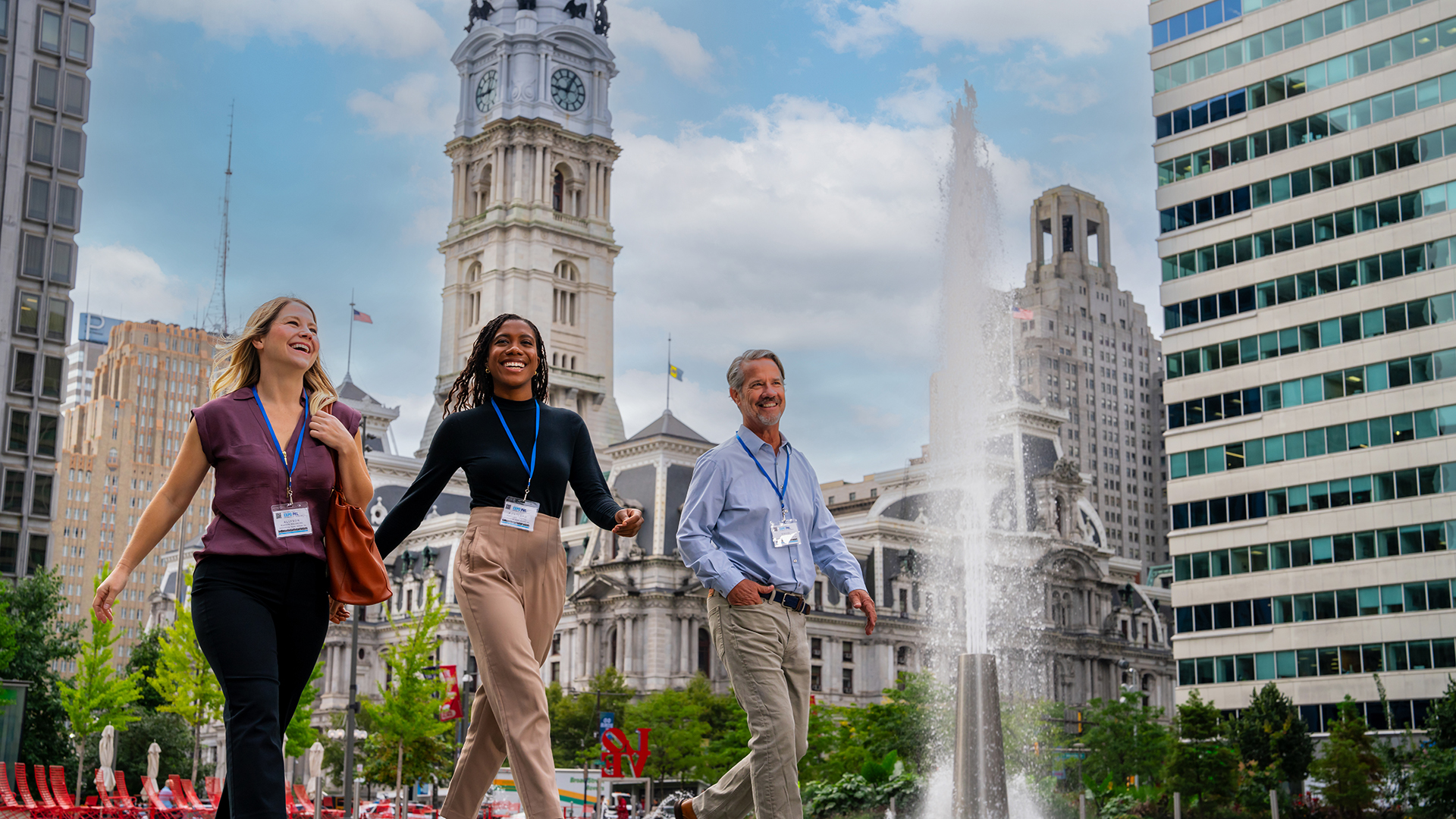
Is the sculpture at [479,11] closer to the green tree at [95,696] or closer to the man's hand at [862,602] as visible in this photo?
the green tree at [95,696]

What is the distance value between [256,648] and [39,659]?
5101 cm

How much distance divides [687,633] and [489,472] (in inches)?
3352

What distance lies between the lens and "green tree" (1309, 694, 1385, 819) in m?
41.0

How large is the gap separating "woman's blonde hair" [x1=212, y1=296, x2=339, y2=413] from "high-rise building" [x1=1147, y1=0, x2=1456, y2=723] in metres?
49.7

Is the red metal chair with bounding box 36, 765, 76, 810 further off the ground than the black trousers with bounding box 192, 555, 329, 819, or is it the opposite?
the black trousers with bounding box 192, 555, 329, 819

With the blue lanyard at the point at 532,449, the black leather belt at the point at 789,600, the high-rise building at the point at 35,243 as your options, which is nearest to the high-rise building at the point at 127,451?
the high-rise building at the point at 35,243

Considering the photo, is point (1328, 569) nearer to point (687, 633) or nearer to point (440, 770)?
point (440, 770)

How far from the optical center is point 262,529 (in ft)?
22.7

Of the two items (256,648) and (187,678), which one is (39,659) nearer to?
(187,678)

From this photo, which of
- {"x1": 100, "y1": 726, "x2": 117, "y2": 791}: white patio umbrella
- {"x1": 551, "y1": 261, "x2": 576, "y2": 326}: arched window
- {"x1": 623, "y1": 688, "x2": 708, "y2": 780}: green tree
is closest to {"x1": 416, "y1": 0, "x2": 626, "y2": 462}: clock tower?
{"x1": 551, "y1": 261, "x2": 576, "y2": 326}: arched window

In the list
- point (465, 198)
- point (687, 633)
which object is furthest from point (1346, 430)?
point (465, 198)

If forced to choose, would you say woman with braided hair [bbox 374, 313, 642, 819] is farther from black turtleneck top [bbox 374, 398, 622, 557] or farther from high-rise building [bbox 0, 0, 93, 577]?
high-rise building [bbox 0, 0, 93, 577]

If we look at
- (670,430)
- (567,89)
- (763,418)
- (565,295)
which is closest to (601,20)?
(567,89)

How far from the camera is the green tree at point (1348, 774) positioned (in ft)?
135
